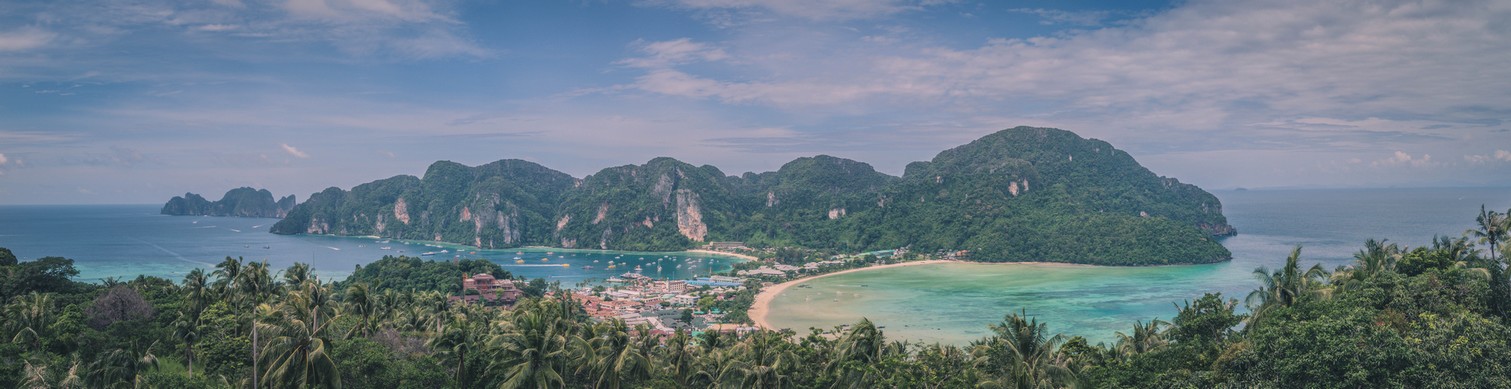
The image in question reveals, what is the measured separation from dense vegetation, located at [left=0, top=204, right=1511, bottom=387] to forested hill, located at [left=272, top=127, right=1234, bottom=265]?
231ft

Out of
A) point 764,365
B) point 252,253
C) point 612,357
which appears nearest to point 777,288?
point 764,365

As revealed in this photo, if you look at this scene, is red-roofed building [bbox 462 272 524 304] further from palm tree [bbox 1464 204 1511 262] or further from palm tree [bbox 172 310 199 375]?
palm tree [bbox 1464 204 1511 262]

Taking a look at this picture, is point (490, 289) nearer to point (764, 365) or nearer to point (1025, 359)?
point (764, 365)

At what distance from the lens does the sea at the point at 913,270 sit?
5194 centimetres

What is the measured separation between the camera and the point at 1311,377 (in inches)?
550

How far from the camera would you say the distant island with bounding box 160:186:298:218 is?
642 feet

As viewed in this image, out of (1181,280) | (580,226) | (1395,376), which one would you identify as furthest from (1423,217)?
(1395,376)

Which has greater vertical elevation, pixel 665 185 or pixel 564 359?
pixel 665 185

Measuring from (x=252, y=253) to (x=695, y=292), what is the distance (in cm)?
7103

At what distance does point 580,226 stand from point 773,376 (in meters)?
118

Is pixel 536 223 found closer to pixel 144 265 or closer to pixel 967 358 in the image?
pixel 144 265

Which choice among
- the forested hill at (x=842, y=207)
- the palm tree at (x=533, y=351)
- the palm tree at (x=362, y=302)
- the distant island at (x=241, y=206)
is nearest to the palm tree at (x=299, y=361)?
the palm tree at (x=533, y=351)

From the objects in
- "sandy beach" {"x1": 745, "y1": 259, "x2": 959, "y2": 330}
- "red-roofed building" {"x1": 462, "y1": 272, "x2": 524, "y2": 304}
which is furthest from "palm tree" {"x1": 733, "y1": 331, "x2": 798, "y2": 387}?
"red-roofed building" {"x1": 462, "y1": 272, "x2": 524, "y2": 304}

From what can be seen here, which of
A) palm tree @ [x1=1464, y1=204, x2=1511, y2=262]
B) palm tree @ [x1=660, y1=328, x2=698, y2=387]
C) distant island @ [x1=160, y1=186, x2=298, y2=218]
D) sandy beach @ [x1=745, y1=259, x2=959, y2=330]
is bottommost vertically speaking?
sandy beach @ [x1=745, y1=259, x2=959, y2=330]
